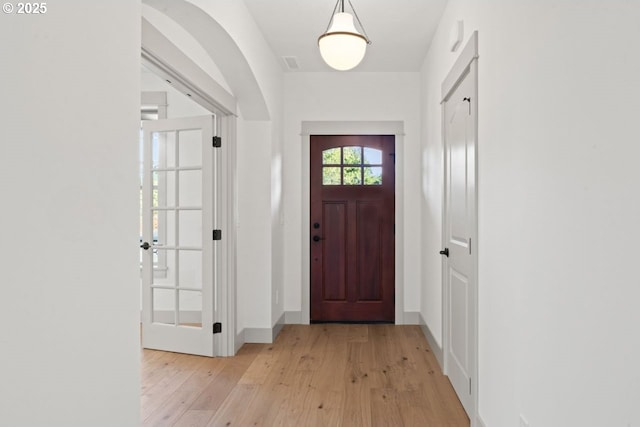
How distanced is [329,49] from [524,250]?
1.90 metres

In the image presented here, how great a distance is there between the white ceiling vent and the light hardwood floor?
290 cm

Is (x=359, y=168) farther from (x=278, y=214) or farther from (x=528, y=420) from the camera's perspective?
(x=528, y=420)

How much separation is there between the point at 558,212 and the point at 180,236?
11.3 feet

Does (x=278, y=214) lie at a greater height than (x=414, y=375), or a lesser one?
greater

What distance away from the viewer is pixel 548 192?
1.59 m

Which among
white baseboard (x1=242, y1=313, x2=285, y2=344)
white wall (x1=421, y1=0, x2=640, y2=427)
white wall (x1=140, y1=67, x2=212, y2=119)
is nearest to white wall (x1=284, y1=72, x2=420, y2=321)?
white baseboard (x1=242, y1=313, x2=285, y2=344)

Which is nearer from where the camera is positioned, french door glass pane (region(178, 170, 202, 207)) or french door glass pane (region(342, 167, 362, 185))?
french door glass pane (region(178, 170, 202, 207))

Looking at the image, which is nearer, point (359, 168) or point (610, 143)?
A: point (610, 143)

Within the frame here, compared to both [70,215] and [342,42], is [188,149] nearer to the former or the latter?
[342,42]

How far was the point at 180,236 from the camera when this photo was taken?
4.20 metres

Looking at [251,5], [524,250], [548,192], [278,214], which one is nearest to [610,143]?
[548,192]

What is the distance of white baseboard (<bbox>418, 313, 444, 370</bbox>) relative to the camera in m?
3.67

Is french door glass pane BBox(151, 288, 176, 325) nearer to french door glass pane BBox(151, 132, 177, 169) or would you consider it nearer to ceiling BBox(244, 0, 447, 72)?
→ french door glass pane BBox(151, 132, 177, 169)

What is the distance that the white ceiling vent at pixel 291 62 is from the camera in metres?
4.64
